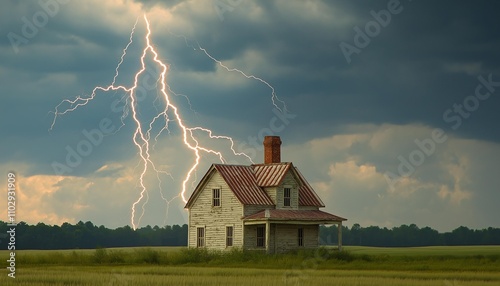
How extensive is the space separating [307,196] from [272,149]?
4.37m

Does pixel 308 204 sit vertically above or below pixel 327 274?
above

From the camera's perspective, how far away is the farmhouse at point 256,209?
64.6 metres

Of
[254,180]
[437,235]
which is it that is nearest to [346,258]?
[254,180]

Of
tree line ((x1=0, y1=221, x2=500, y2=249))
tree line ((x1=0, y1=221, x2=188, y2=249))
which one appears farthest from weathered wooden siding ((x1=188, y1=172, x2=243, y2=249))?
tree line ((x1=0, y1=221, x2=188, y2=249))

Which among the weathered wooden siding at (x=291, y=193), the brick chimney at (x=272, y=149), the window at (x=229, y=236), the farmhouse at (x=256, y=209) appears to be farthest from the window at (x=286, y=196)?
the window at (x=229, y=236)

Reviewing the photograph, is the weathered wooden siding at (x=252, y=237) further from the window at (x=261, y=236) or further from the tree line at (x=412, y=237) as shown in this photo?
the tree line at (x=412, y=237)

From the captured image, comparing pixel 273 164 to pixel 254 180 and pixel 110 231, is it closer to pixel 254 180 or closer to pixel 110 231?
pixel 254 180

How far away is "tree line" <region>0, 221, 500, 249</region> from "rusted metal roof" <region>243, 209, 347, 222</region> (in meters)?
50.8

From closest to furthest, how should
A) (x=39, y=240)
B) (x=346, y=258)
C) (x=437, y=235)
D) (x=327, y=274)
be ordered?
1. (x=327, y=274)
2. (x=346, y=258)
3. (x=39, y=240)
4. (x=437, y=235)

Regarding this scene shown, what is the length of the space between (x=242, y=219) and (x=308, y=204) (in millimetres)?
6136

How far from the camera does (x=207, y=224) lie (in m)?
67.2

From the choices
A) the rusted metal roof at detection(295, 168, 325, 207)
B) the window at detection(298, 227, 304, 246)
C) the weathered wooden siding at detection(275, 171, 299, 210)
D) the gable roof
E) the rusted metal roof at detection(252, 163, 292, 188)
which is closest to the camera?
the gable roof

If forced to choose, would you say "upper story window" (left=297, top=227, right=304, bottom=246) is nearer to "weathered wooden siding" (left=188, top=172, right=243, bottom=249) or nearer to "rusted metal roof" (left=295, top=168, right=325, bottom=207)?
"rusted metal roof" (left=295, top=168, right=325, bottom=207)

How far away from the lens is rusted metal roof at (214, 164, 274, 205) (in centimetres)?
6500
